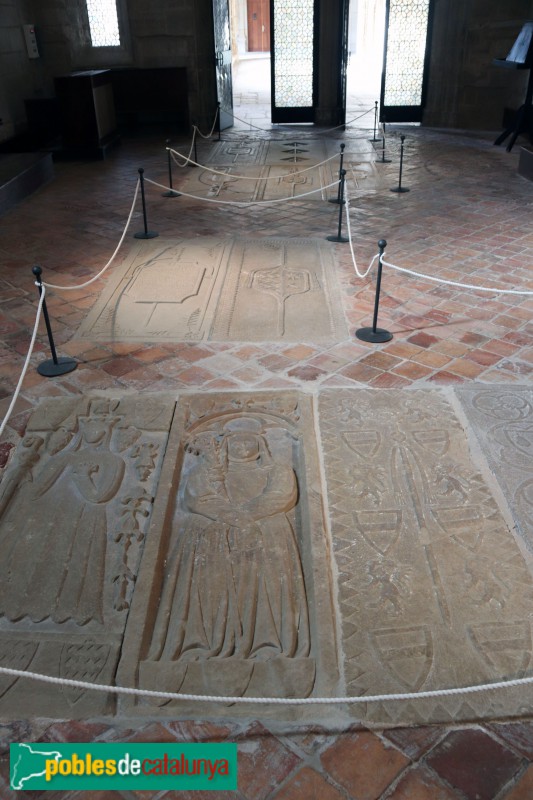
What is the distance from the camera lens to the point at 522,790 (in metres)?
2.41

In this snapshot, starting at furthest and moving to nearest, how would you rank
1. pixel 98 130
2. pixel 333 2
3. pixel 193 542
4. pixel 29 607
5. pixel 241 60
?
pixel 241 60
pixel 333 2
pixel 98 130
pixel 193 542
pixel 29 607

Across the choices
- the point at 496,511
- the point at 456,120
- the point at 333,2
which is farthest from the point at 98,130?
the point at 496,511

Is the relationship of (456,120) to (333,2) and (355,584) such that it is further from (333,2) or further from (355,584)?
(355,584)

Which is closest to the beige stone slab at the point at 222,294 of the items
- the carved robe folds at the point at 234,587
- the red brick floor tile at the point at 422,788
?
the carved robe folds at the point at 234,587

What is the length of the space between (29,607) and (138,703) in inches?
32.6

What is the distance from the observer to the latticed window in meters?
15.0

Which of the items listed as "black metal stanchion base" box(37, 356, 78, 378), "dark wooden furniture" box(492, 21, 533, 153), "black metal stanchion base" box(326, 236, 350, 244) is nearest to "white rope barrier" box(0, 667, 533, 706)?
"black metal stanchion base" box(37, 356, 78, 378)

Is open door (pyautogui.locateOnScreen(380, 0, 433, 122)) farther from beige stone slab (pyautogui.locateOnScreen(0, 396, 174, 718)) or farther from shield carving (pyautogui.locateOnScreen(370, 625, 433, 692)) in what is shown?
shield carving (pyautogui.locateOnScreen(370, 625, 433, 692))

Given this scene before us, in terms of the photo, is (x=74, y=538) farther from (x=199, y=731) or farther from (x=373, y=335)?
(x=373, y=335)

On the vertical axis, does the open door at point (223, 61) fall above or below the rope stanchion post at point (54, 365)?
above

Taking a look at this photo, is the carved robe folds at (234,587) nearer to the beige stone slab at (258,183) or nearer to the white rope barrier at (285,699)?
the white rope barrier at (285,699)

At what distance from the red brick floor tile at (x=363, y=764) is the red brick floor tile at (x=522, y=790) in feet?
1.24

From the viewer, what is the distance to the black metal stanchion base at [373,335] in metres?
5.73

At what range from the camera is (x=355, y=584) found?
10.8 ft
